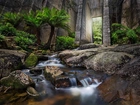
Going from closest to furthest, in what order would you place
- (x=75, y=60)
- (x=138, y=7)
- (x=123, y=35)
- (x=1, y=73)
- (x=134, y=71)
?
(x=134, y=71) → (x=1, y=73) → (x=75, y=60) → (x=123, y=35) → (x=138, y=7)

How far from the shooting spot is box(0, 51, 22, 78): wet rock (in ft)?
13.0

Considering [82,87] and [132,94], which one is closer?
[132,94]

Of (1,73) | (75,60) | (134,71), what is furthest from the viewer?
(75,60)

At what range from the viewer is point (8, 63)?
4.24 m

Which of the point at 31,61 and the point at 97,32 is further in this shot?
the point at 97,32

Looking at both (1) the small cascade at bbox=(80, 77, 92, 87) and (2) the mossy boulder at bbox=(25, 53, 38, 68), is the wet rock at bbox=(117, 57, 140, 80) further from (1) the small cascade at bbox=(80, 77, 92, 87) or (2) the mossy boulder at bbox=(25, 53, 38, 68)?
(2) the mossy boulder at bbox=(25, 53, 38, 68)

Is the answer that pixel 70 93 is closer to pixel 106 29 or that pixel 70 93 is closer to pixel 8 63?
pixel 8 63

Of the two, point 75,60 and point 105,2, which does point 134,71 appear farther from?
point 105,2

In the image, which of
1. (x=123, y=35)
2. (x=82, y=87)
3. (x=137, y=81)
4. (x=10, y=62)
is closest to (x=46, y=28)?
(x=123, y=35)

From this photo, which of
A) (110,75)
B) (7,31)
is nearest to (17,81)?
(110,75)

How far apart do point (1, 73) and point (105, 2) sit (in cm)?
943

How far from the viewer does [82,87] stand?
339 centimetres

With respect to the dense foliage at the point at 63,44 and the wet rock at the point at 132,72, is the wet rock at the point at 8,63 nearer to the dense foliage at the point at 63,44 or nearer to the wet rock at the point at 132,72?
the wet rock at the point at 132,72

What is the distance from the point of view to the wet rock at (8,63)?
395 centimetres
